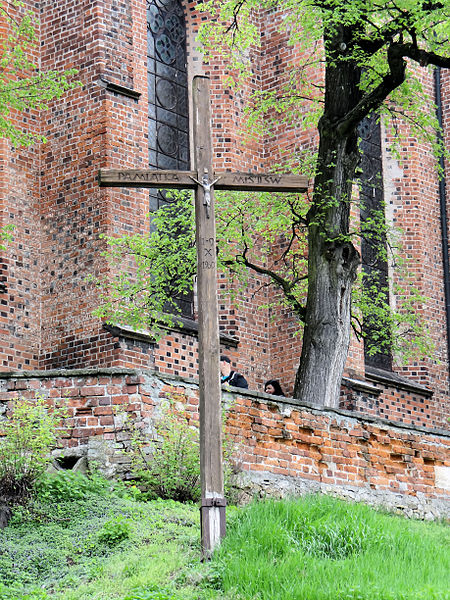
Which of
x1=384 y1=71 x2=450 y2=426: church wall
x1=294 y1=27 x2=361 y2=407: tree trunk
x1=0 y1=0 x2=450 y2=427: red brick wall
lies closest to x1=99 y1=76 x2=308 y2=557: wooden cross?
x1=294 y1=27 x2=361 y2=407: tree trunk

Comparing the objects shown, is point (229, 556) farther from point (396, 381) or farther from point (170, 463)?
point (396, 381)

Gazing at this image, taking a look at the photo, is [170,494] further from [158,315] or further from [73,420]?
[158,315]

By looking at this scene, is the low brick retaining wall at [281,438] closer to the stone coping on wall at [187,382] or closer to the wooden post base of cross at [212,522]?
the stone coping on wall at [187,382]

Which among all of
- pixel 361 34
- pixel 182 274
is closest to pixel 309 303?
pixel 182 274

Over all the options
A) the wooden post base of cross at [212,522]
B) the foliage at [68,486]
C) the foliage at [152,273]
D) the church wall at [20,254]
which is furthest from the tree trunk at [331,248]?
the wooden post base of cross at [212,522]

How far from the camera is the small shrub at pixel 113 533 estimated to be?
9.05 metres

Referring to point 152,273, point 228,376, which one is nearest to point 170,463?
point 228,376

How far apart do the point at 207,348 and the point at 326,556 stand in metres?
1.84

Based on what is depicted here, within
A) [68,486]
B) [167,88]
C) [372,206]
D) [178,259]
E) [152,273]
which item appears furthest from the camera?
[372,206]

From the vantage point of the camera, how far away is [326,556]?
831 cm

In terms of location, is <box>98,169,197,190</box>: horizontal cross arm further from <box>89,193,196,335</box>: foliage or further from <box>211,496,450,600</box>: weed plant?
<box>89,193,196,335</box>: foliage

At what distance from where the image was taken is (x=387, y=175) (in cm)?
2045

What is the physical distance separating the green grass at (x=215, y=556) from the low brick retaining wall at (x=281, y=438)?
93 centimetres

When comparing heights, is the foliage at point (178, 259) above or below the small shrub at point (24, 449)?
above
